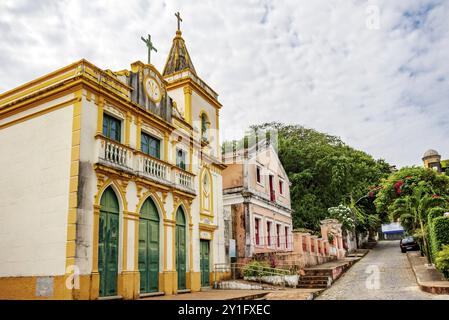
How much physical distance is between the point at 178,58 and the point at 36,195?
10.7 metres

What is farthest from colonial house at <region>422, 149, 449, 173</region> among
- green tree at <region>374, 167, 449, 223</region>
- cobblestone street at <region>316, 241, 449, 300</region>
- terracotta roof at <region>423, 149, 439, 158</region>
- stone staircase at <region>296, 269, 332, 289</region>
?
stone staircase at <region>296, 269, 332, 289</region>

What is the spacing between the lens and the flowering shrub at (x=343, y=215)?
108 feet

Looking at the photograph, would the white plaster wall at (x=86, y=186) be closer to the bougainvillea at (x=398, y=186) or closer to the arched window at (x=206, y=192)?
the arched window at (x=206, y=192)

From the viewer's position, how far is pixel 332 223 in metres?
30.6

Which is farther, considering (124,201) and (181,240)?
(181,240)

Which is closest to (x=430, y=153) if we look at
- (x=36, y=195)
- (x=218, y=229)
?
(x=218, y=229)

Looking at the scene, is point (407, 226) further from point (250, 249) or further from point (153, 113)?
point (153, 113)

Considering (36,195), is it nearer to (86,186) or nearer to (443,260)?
(86,186)

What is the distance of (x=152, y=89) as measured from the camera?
16.1m

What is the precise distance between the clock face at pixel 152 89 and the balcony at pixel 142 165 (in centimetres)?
257

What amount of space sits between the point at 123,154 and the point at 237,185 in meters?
11.3

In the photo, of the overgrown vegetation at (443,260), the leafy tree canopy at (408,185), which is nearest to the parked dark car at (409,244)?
the leafy tree canopy at (408,185)
